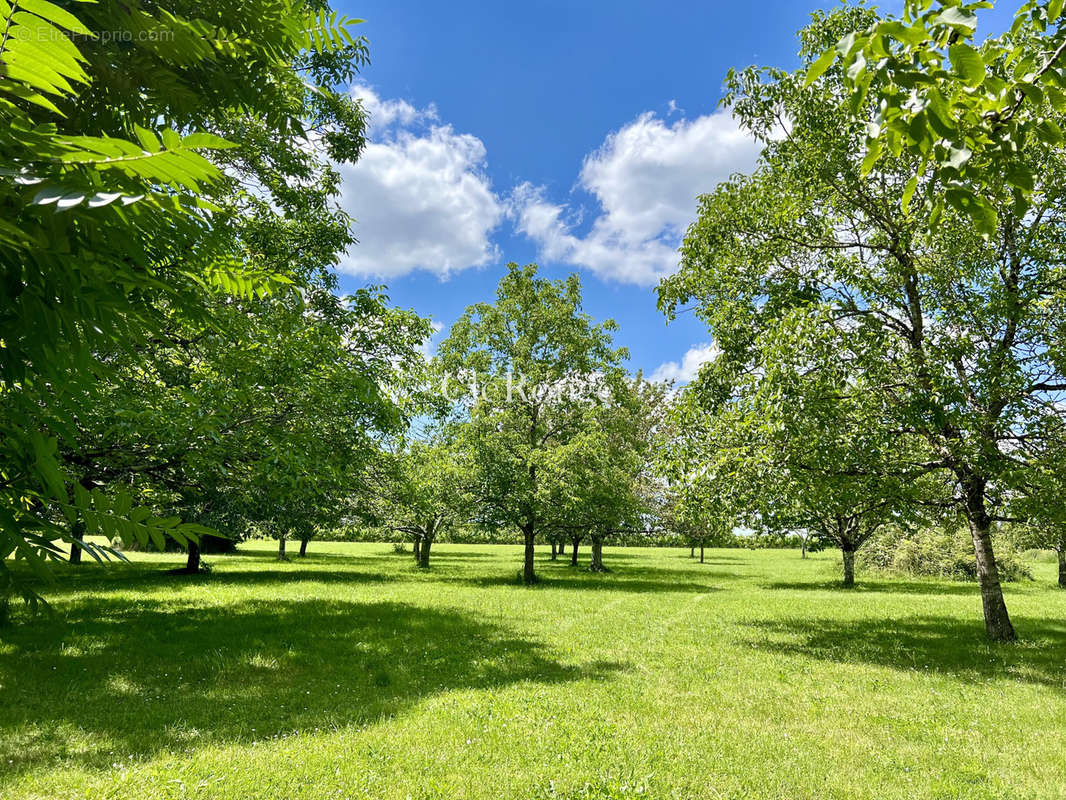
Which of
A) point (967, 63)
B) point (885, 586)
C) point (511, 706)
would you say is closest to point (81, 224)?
point (967, 63)

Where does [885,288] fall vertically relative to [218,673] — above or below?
above

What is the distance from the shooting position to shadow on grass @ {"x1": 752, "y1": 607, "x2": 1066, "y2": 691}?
11.2 metres

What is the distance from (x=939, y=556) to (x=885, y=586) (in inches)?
310

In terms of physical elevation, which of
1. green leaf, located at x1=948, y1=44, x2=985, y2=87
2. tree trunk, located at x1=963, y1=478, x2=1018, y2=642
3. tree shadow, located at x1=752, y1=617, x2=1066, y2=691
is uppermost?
green leaf, located at x1=948, y1=44, x2=985, y2=87

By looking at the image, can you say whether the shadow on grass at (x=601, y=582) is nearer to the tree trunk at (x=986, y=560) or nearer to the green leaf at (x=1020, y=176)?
the tree trunk at (x=986, y=560)

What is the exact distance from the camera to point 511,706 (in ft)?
27.2

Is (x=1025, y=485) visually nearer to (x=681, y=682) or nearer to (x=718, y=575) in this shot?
(x=681, y=682)

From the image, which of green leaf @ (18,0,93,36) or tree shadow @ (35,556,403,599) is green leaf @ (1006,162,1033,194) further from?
tree shadow @ (35,556,403,599)

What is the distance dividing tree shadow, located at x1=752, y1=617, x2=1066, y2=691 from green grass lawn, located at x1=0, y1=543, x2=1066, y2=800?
100 millimetres

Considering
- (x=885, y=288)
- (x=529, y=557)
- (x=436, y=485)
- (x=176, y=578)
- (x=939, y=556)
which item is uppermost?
(x=885, y=288)

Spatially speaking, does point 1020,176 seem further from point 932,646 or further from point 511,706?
point 932,646

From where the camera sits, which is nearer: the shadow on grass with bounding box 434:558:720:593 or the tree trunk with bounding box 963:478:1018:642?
the tree trunk with bounding box 963:478:1018:642

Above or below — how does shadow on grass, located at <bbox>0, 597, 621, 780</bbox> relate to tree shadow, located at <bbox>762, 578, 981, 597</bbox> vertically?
above

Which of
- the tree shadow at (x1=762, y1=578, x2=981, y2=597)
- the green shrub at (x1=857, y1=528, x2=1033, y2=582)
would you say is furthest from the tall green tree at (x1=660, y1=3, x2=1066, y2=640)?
the green shrub at (x1=857, y1=528, x2=1033, y2=582)
